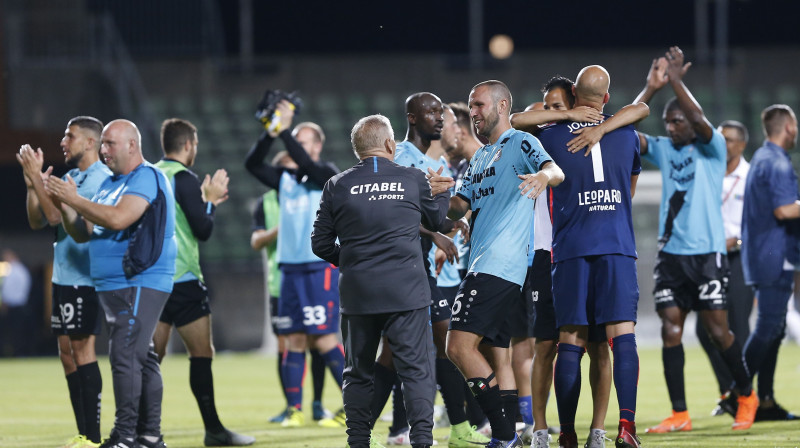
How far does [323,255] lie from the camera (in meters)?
6.32

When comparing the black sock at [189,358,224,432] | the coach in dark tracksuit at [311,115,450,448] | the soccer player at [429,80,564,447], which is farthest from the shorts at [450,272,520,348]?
the black sock at [189,358,224,432]

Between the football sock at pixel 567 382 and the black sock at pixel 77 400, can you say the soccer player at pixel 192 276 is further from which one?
the football sock at pixel 567 382

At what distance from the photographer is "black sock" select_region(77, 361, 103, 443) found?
300 inches

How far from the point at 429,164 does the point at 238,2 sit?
18898mm

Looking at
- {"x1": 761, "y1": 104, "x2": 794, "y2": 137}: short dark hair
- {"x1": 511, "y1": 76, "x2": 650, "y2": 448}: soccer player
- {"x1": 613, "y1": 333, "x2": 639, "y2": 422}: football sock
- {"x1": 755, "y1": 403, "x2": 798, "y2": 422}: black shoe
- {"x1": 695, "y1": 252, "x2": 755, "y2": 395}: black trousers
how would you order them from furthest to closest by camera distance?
{"x1": 695, "y1": 252, "x2": 755, "y2": 395}: black trousers, {"x1": 761, "y1": 104, "x2": 794, "y2": 137}: short dark hair, {"x1": 755, "y1": 403, "x2": 798, "y2": 422}: black shoe, {"x1": 511, "y1": 76, "x2": 650, "y2": 448}: soccer player, {"x1": 613, "y1": 333, "x2": 639, "y2": 422}: football sock

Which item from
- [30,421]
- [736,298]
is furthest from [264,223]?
[736,298]

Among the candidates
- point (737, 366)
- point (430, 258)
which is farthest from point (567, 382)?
point (737, 366)

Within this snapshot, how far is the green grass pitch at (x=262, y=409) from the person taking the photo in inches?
313

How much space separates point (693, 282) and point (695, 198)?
2.12 ft

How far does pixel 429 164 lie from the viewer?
24.7 ft

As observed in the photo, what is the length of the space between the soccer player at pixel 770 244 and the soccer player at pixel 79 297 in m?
5.18

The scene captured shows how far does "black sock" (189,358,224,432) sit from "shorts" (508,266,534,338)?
7.54ft

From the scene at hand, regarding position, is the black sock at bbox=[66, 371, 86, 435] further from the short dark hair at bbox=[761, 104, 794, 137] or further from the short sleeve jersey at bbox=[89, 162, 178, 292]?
the short dark hair at bbox=[761, 104, 794, 137]

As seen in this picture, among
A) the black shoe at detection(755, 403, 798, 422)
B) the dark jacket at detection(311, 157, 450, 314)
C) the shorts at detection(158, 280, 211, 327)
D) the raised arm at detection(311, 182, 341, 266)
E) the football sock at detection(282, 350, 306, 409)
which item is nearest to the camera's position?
the dark jacket at detection(311, 157, 450, 314)
